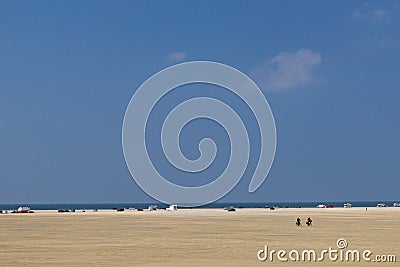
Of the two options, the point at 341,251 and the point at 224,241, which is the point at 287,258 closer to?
the point at 341,251

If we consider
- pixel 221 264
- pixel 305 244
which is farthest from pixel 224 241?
pixel 221 264

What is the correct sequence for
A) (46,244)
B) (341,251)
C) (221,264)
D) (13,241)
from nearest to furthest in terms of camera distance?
(221,264) → (341,251) → (46,244) → (13,241)

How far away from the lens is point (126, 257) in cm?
3092

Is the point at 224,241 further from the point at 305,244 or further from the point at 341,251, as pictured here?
the point at 341,251

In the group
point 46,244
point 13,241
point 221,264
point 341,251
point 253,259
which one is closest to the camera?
point 221,264

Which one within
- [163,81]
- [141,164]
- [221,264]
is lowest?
[221,264]

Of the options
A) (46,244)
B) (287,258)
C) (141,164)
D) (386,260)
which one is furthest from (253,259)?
(46,244)

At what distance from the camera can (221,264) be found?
27891 mm

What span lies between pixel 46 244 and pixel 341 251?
16.2 meters

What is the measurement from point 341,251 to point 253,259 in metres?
5.87

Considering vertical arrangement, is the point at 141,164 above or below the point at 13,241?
above

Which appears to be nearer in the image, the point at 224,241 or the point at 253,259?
the point at 253,259

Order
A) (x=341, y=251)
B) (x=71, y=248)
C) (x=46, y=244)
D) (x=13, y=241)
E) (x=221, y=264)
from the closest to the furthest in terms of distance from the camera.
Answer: (x=221, y=264) → (x=341, y=251) → (x=71, y=248) → (x=46, y=244) → (x=13, y=241)

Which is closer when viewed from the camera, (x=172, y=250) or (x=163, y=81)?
(x=172, y=250)
